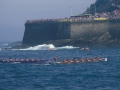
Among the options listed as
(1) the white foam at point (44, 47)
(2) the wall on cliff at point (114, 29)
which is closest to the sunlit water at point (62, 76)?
(2) the wall on cliff at point (114, 29)

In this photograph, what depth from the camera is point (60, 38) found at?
118688 mm

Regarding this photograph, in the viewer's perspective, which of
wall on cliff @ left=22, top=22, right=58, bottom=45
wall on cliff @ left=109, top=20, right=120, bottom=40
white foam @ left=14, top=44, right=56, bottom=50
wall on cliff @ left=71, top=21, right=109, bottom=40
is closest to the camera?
wall on cliff @ left=109, top=20, right=120, bottom=40

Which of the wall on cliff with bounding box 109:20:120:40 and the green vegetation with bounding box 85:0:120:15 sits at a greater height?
the green vegetation with bounding box 85:0:120:15

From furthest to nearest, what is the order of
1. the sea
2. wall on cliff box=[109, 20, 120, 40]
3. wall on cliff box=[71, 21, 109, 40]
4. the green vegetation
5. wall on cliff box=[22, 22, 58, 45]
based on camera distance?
the green vegetation < wall on cliff box=[22, 22, 58, 45] < wall on cliff box=[71, 21, 109, 40] < wall on cliff box=[109, 20, 120, 40] < the sea

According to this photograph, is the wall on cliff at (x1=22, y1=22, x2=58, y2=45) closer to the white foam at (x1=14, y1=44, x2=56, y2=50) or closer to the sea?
the white foam at (x1=14, y1=44, x2=56, y2=50)

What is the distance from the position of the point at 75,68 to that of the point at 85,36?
4859 cm

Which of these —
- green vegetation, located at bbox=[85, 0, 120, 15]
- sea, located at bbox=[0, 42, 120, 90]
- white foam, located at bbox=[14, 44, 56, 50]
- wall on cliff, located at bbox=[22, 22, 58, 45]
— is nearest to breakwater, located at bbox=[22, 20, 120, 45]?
wall on cliff, located at bbox=[22, 22, 58, 45]

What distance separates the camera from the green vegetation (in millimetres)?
136500

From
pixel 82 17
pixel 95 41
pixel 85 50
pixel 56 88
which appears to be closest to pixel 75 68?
pixel 56 88

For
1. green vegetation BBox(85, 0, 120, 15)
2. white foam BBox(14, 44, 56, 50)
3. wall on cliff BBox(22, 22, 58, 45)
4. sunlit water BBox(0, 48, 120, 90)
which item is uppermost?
green vegetation BBox(85, 0, 120, 15)

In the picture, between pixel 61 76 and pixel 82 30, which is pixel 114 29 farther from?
pixel 61 76

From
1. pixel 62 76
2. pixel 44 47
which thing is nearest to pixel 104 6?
pixel 44 47

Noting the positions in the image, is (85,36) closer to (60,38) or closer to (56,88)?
(60,38)

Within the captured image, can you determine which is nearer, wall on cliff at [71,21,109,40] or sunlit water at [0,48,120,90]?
sunlit water at [0,48,120,90]
